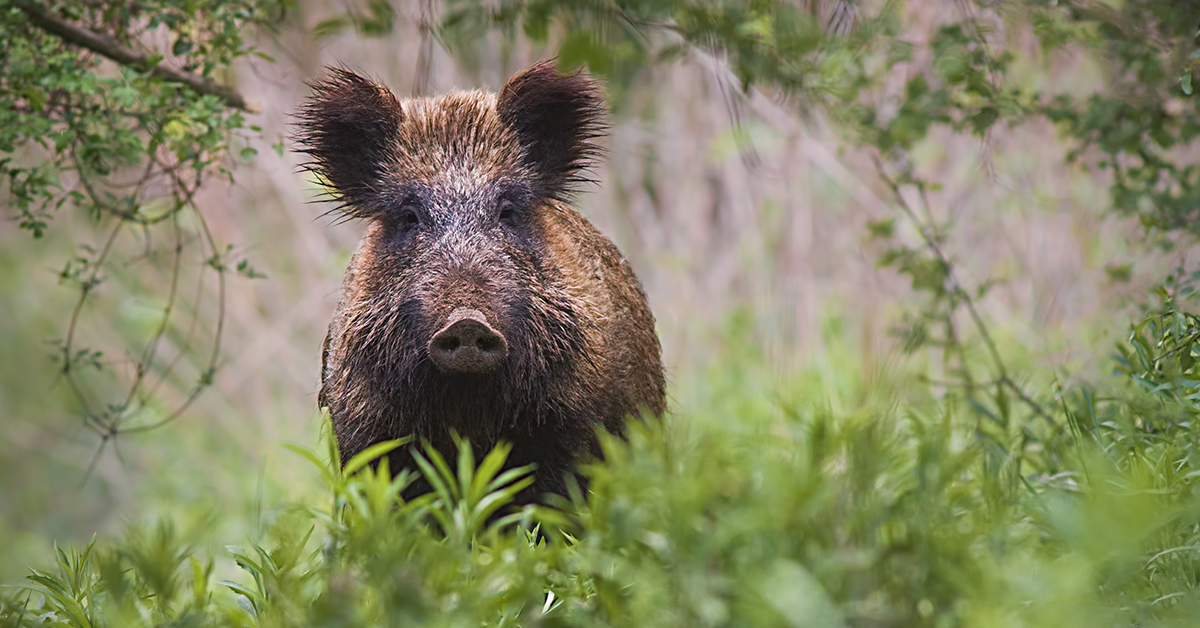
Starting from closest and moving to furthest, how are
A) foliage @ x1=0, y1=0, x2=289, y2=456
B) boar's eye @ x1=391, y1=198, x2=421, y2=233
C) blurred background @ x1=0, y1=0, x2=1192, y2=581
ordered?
1. foliage @ x1=0, y1=0, x2=289, y2=456
2. boar's eye @ x1=391, y1=198, x2=421, y2=233
3. blurred background @ x1=0, y1=0, x2=1192, y2=581

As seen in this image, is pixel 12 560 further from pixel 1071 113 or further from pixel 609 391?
pixel 1071 113

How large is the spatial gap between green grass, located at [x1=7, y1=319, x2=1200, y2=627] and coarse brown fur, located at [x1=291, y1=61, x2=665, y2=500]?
53.8 inches

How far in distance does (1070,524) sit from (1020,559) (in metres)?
0.20

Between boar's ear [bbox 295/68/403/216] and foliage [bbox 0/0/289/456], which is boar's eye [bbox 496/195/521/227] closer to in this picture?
boar's ear [bbox 295/68/403/216]

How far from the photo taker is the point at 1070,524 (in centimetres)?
200

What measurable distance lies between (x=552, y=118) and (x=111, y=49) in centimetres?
175

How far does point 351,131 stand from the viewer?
464 cm

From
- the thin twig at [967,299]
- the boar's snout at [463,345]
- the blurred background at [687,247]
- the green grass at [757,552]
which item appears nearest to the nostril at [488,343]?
→ the boar's snout at [463,345]

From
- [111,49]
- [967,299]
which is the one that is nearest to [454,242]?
[111,49]

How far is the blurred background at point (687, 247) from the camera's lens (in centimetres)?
790

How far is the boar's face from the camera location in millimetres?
4078

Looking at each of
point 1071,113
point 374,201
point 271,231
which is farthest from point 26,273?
point 1071,113

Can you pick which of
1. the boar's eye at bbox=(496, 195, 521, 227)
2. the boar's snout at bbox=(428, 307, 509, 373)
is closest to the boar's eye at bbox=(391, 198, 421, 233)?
the boar's eye at bbox=(496, 195, 521, 227)

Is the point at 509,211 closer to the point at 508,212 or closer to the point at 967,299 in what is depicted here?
the point at 508,212
